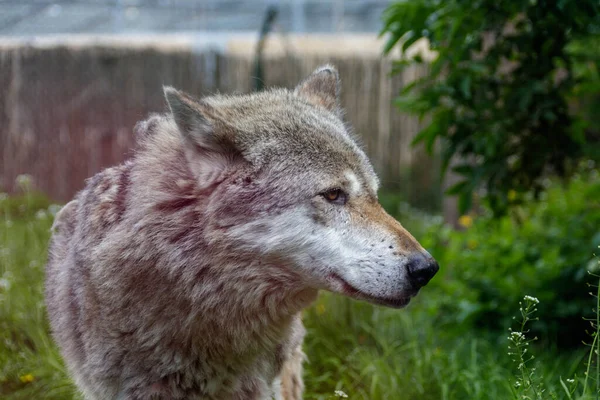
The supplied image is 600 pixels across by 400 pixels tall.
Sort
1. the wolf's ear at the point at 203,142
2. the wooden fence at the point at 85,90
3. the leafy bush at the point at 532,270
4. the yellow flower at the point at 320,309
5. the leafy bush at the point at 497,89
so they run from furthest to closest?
the wooden fence at the point at 85,90 → the yellow flower at the point at 320,309 → the leafy bush at the point at 532,270 → the leafy bush at the point at 497,89 → the wolf's ear at the point at 203,142

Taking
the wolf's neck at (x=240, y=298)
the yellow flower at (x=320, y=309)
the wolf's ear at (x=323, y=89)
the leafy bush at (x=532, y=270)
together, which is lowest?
the yellow flower at (x=320, y=309)

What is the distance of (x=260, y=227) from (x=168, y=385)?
0.78m

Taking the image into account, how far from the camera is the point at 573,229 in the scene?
202 inches

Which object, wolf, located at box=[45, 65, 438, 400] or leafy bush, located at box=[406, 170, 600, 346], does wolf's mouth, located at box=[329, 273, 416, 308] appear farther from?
leafy bush, located at box=[406, 170, 600, 346]

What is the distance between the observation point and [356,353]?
474 cm

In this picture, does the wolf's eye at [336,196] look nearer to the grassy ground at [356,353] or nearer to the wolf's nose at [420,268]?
the wolf's nose at [420,268]

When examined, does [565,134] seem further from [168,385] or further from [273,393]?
[168,385]

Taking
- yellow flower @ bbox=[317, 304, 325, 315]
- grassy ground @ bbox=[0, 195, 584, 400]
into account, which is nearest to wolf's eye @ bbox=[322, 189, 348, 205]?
grassy ground @ bbox=[0, 195, 584, 400]

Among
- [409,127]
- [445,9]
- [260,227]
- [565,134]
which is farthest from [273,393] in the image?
[409,127]

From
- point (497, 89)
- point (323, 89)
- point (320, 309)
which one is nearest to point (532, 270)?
point (497, 89)

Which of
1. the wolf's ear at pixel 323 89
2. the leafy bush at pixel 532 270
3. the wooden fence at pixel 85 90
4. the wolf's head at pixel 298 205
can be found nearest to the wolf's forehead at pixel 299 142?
the wolf's head at pixel 298 205

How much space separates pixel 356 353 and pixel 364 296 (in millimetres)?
2044

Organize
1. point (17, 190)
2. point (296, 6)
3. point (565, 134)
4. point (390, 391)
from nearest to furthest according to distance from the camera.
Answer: point (390, 391) → point (565, 134) → point (17, 190) → point (296, 6)

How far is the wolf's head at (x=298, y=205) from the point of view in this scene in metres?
2.78
